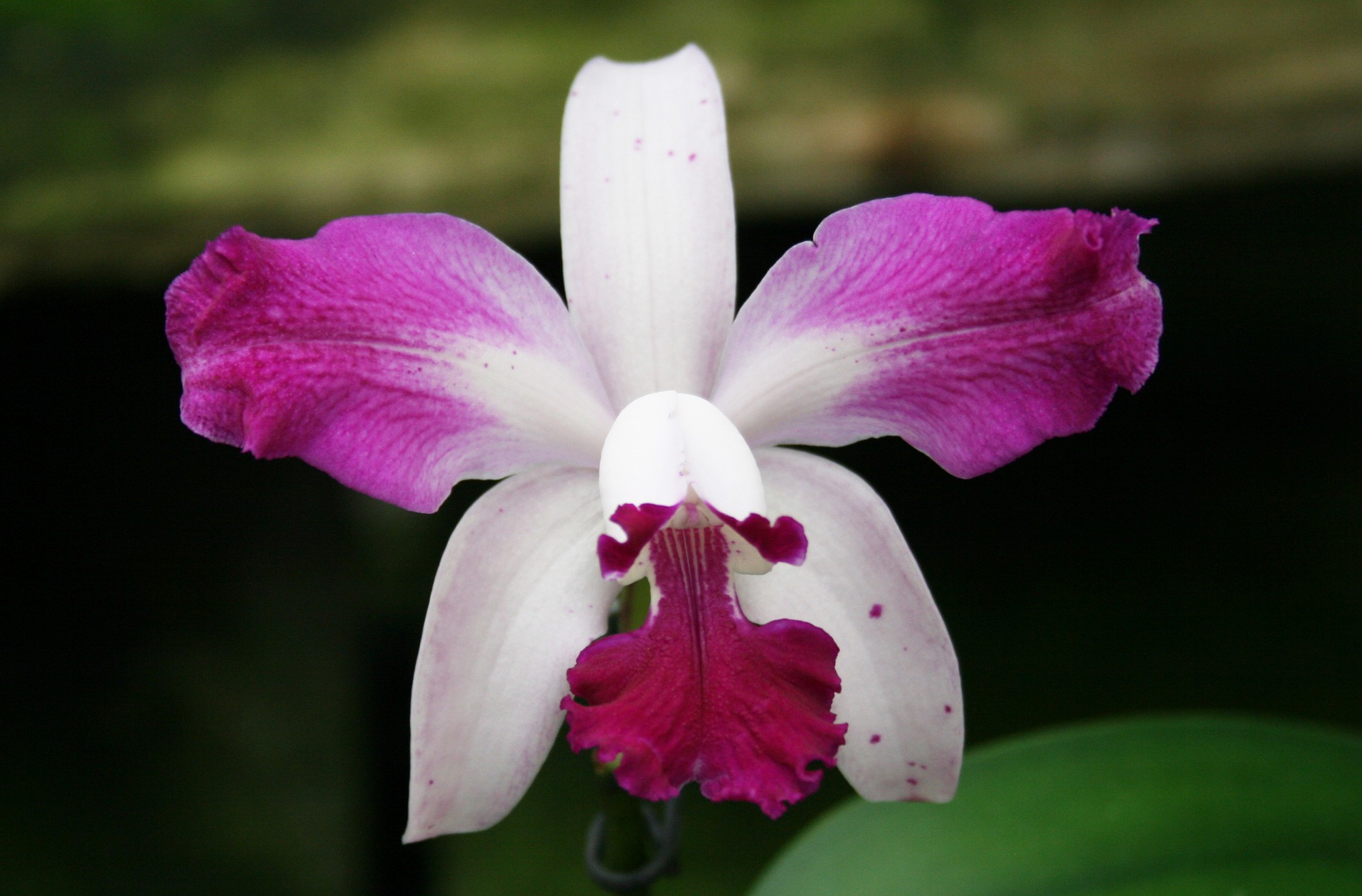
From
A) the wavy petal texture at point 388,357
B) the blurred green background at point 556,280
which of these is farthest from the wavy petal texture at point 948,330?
the blurred green background at point 556,280

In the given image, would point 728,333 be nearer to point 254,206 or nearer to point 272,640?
point 254,206

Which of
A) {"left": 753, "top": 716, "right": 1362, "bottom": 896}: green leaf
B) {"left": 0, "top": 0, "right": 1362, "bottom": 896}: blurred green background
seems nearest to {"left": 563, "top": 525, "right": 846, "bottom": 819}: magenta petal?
{"left": 753, "top": 716, "right": 1362, "bottom": 896}: green leaf

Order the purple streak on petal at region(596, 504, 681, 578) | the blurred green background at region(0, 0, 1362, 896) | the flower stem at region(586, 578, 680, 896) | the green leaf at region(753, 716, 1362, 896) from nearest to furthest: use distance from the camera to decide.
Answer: the purple streak on petal at region(596, 504, 681, 578) < the flower stem at region(586, 578, 680, 896) < the green leaf at region(753, 716, 1362, 896) < the blurred green background at region(0, 0, 1362, 896)

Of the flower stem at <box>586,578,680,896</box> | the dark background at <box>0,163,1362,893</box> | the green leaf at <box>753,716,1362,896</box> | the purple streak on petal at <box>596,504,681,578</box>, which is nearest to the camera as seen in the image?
the purple streak on petal at <box>596,504,681,578</box>

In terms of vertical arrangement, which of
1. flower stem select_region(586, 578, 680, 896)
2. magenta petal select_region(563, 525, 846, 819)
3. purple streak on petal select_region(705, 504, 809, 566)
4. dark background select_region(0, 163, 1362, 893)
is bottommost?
dark background select_region(0, 163, 1362, 893)

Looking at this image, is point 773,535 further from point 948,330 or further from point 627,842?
point 627,842

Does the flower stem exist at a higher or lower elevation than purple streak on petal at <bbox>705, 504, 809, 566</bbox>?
lower

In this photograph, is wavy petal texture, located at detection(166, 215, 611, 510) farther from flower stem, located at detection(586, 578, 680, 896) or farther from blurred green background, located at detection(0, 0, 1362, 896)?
blurred green background, located at detection(0, 0, 1362, 896)
